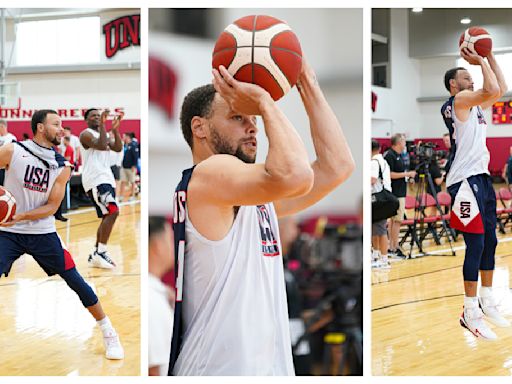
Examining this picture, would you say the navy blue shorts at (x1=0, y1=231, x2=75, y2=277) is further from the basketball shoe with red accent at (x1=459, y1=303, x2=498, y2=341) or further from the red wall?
the red wall

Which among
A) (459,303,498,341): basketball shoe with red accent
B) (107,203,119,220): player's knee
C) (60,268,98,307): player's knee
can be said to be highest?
(107,203,119,220): player's knee

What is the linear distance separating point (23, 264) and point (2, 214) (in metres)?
3.75

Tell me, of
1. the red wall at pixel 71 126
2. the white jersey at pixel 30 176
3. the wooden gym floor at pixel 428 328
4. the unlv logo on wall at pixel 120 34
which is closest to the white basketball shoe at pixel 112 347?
the white jersey at pixel 30 176

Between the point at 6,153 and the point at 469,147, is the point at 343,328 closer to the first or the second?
the point at 469,147

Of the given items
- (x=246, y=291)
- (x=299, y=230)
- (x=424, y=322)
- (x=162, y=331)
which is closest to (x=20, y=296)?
(x=162, y=331)

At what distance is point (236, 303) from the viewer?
2.14 meters

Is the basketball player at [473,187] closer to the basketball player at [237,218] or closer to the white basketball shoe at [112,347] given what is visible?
A: the basketball player at [237,218]

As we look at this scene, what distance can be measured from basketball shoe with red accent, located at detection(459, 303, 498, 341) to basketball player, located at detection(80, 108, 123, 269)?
3651mm

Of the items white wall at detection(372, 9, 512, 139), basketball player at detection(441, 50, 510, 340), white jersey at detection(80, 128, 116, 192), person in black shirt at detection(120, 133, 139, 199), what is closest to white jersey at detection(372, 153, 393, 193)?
basketball player at detection(441, 50, 510, 340)

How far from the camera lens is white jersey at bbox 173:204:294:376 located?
81.8 inches

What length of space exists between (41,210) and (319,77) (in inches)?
71.5

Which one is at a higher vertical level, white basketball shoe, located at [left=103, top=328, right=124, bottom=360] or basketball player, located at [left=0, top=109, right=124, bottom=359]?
basketball player, located at [left=0, top=109, right=124, bottom=359]
